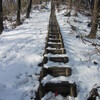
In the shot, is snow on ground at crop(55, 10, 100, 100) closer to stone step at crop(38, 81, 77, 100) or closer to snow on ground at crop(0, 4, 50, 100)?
stone step at crop(38, 81, 77, 100)

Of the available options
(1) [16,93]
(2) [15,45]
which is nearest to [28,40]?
(2) [15,45]

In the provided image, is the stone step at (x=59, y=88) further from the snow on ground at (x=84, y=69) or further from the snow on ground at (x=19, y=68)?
the snow on ground at (x=19, y=68)

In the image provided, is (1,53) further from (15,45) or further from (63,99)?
(63,99)

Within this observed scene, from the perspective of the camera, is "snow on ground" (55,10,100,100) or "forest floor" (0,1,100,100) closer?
"forest floor" (0,1,100,100)

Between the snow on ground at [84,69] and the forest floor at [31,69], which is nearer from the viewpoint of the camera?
the forest floor at [31,69]

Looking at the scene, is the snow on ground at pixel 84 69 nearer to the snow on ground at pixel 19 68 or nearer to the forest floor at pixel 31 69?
the forest floor at pixel 31 69

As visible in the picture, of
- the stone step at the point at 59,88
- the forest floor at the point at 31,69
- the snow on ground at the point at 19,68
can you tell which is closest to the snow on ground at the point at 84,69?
the forest floor at the point at 31,69

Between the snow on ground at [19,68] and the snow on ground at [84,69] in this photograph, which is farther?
the snow on ground at [84,69]

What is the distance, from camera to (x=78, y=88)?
→ 207 inches

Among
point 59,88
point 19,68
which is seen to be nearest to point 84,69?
point 59,88

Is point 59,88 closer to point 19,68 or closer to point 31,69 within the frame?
point 31,69

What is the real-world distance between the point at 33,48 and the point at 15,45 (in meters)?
1.11

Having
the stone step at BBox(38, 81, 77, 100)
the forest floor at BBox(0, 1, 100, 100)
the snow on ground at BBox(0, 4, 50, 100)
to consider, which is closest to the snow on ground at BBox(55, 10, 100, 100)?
the forest floor at BBox(0, 1, 100, 100)

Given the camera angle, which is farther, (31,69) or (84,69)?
(84,69)
